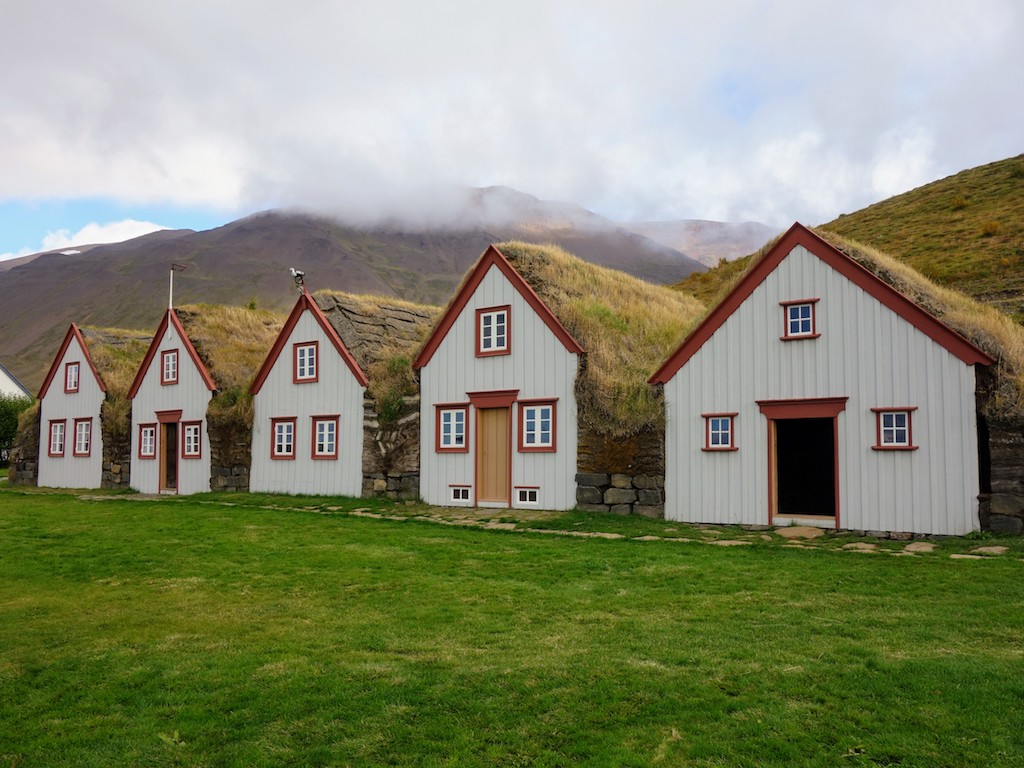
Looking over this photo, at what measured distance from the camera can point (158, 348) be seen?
Answer: 32812 millimetres

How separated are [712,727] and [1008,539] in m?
11.4

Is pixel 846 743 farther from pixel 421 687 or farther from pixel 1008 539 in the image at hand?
pixel 1008 539

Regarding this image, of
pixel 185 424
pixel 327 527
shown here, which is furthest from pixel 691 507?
pixel 185 424

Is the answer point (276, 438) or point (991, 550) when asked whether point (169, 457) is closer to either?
point (276, 438)

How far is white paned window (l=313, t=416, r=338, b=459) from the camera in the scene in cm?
2616

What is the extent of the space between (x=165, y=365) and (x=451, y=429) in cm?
1521

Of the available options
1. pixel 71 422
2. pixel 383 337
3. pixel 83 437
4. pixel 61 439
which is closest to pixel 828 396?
pixel 383 337

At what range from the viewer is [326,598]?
10938 mm

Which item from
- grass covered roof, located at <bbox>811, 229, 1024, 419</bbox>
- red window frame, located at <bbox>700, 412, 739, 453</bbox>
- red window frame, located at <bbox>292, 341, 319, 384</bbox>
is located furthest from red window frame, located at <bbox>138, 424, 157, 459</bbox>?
grass covered roof, located at <bbox>811, 229, 1024, 419</bbox>

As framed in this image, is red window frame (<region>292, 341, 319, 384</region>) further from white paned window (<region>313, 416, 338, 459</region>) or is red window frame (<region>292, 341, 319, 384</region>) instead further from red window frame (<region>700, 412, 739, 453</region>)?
red window frame (<region>700, 412, 739, 453</region>)

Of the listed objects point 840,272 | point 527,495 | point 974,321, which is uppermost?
point 840,272

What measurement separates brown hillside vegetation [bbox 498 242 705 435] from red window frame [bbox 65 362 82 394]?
891 inches

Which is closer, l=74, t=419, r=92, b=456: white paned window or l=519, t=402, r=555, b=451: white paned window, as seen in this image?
l=519, t=402, r=555, b=451: white paned window

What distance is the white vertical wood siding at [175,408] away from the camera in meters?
30.1
